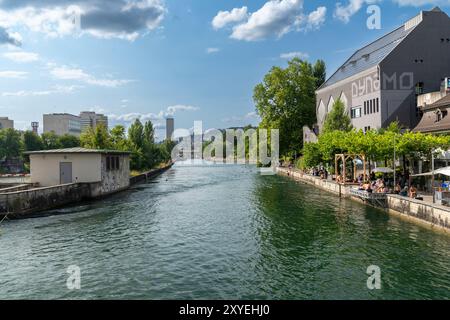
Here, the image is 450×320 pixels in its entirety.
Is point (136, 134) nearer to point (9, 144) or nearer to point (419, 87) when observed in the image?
point (9, 144)

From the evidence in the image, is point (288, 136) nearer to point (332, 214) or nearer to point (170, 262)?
point (332, 214)

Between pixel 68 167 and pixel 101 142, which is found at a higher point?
pixel 101 142

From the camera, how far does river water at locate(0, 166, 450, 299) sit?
16141 mm

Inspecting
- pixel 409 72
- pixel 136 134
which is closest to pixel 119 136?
pixel 136 134

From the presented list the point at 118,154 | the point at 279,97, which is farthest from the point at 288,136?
the point at 118,154

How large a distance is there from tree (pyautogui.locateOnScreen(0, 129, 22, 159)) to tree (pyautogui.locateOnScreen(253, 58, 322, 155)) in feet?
221

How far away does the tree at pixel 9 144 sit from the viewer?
102875mm

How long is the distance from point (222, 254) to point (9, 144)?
10146cm

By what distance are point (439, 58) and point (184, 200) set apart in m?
43.7

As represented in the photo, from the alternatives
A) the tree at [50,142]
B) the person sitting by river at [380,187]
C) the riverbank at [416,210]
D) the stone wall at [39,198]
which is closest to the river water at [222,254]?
the riverbank at [416,210]

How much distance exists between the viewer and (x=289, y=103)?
314 feet

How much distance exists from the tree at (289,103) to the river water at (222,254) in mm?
60519

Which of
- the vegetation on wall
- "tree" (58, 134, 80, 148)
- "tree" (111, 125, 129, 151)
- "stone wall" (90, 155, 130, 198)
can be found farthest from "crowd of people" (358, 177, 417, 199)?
"tree" (58, 134, 80, 148)

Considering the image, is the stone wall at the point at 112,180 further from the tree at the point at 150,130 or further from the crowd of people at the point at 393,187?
the tree at the point at 150,130
